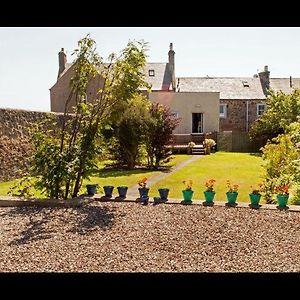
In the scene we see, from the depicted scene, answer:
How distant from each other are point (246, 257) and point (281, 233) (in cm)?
133

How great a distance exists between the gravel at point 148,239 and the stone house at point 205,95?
21580 mm

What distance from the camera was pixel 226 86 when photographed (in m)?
33.5

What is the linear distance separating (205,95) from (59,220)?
23542 mm

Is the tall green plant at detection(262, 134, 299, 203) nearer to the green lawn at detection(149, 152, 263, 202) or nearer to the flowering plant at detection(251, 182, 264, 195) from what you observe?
the green lawn at detection(149, 152, 263, 202)

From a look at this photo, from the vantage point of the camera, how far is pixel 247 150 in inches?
1071

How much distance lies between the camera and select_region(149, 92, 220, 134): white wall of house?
92.6 ft

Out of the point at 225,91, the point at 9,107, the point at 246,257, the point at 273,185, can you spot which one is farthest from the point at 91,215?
the point at 225,91

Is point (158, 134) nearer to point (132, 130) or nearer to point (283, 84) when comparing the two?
point (132, 130)

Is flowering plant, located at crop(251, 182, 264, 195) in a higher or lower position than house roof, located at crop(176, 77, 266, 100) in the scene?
lower

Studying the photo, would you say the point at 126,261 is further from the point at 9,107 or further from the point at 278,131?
the point at 278,131

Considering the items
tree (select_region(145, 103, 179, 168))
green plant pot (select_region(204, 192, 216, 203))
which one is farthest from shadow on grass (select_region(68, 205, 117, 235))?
tree (select_region(145, 103, 179, 168))

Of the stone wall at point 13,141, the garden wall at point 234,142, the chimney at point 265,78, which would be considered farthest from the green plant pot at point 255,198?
the chimney at point 265,78

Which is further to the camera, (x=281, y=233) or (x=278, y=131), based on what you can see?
(x=278, y=131)

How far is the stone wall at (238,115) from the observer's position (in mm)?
31848
